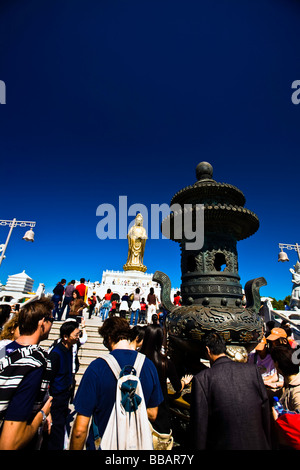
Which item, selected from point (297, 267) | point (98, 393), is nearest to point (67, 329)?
point (98, 393)

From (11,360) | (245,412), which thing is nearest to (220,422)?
(245,412)

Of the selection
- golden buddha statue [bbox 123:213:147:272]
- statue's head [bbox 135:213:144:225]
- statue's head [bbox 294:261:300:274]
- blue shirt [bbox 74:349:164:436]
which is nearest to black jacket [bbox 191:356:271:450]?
blue shirt [bbox 74:349:164:436]

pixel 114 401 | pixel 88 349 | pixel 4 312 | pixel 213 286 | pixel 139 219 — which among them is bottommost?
pixel 88 349

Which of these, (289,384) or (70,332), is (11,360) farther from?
(289,384)

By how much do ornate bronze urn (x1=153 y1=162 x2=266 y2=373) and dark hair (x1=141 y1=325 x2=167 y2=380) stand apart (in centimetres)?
79

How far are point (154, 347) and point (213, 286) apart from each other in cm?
173

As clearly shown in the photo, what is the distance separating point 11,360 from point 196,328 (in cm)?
258

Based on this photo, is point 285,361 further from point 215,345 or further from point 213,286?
point 213,286

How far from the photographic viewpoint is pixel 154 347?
269 cm

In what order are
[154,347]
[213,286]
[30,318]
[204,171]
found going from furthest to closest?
1. [204,171]
2. [213,286]
3. [154,347]
4. [30,318]

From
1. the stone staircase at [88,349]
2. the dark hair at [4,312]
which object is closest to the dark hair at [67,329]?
the dark hair at [4,312]

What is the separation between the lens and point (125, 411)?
57.1 inches

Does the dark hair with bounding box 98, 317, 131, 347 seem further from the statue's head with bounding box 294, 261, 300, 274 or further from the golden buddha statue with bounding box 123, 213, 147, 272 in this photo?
the golden buddha statue with bounding box 123, 213, 147, 272

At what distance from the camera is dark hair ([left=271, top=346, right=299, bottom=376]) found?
2.27 m
